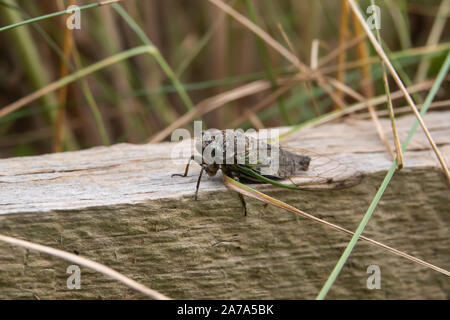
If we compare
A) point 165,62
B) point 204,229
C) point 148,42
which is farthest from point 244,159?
point 165,62

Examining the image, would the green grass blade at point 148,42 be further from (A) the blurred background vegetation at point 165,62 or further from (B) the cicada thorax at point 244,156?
(B) the cicada thorax at point 244,156

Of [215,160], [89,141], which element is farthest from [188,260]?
[89,141]

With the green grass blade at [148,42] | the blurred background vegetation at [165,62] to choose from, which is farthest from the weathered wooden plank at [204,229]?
the blurred background vegetation at [165,62]

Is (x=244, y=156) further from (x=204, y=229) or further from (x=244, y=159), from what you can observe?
(x=204, y=229)

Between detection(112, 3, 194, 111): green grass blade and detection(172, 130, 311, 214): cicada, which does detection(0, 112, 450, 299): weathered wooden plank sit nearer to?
detection(172, 130, 311, 214): cicada

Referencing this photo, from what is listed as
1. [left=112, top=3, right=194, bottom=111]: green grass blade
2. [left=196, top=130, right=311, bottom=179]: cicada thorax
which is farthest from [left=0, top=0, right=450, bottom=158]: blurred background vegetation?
[left=196, top=130, right=311, bottom=179]: cicada thorax

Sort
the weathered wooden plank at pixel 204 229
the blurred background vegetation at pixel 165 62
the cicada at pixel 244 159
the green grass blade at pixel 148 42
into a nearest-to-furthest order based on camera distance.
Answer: the weathered wooden plank at pixel 204 229 → the cicada at pixel 244 159 → the green grass blade at pixel 148 42 → the blurred background vegetation at pixel 165 62
